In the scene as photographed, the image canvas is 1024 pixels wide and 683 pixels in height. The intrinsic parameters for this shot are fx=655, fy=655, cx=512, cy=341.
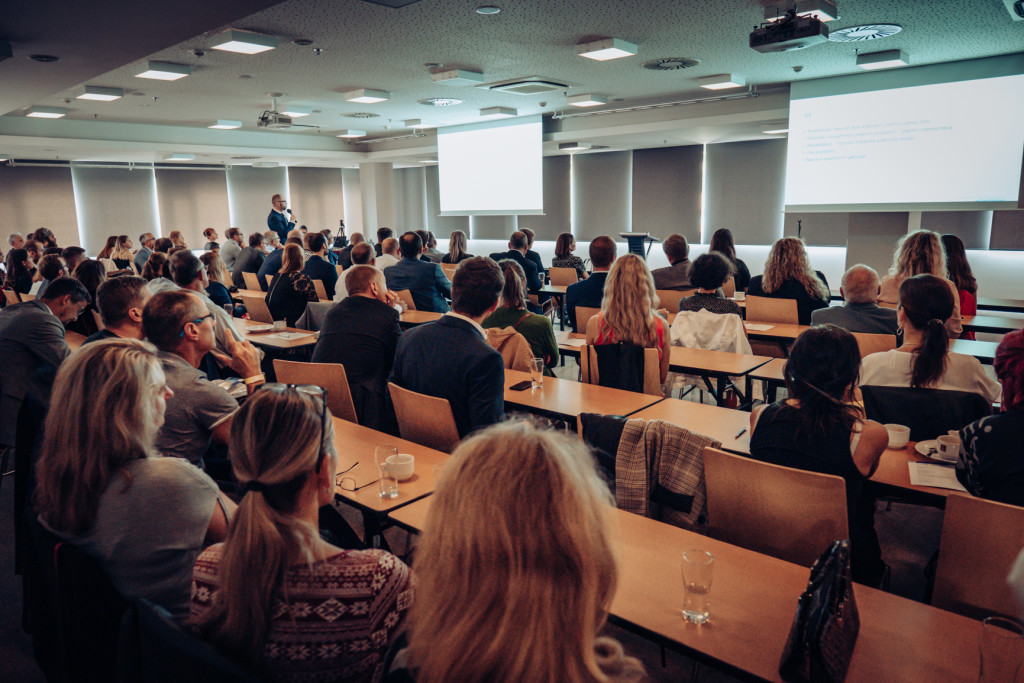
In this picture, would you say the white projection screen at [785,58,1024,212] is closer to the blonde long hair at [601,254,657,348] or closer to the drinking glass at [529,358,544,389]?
the blonde long hair at [601,254,657,348]

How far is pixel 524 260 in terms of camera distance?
7879 millimetres

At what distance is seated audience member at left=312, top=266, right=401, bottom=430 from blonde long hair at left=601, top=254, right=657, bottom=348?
1204 millimetres

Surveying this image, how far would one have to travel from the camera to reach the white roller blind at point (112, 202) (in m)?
13.7

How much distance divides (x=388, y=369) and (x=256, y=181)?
45.8 ft

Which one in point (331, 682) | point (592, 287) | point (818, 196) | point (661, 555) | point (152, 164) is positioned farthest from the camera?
point (152, 164)

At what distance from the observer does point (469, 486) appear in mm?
960

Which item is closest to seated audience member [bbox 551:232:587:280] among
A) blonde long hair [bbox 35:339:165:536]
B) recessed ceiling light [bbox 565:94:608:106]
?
recessed ceiling light [bbox 565:94:608:106]

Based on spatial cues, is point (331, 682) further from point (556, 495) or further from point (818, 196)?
point (818, 196)

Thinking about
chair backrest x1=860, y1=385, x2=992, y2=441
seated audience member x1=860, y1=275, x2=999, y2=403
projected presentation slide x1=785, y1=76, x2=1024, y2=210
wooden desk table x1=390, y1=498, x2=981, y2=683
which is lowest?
wooden desk table x1=390, y1=498, x2=981, y2=683

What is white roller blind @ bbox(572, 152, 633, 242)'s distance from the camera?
1290 centimetres

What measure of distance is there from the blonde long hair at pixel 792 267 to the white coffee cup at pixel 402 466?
3769 mm

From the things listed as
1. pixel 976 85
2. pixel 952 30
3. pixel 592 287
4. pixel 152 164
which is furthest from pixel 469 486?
pixel 152 164

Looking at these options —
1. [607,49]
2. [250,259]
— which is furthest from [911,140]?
[250,259]

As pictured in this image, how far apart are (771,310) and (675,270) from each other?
121 centimetres
